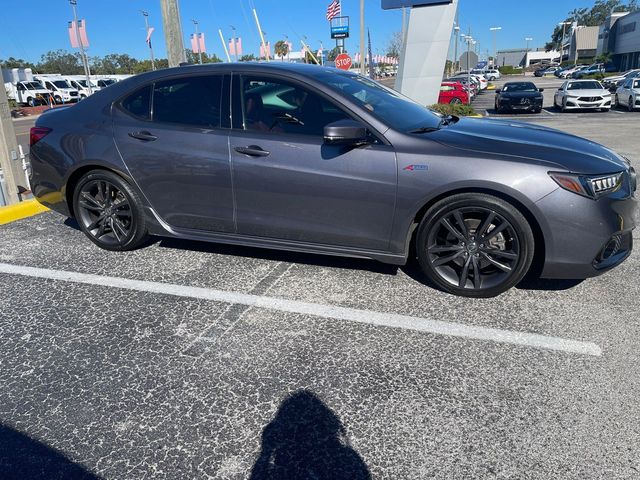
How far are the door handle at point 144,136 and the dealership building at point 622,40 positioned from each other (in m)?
77.6

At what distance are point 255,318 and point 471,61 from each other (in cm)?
2123

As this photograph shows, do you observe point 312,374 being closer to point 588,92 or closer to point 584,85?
point 588,92

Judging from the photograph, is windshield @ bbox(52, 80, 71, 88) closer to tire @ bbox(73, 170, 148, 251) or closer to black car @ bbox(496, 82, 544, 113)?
black car @ bbox(496, 82, 544, 113)

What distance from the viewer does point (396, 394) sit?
97.5 inches

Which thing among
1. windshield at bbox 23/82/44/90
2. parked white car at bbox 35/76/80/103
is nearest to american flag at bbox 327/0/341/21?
parked white car at bbox 35/76/80/103

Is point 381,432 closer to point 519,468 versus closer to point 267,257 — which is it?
point 519,468

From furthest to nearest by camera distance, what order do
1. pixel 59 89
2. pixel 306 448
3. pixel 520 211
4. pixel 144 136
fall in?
1. pixel 59 89
2. pixel 144 136
3. pixel 520 211
4. pixel 306 448

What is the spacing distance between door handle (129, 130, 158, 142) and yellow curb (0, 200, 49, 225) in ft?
8.43

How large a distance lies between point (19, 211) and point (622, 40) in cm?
8709

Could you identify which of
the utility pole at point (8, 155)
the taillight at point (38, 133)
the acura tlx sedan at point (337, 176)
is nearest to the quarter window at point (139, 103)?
the acura tlx sedan at point (337, 176)

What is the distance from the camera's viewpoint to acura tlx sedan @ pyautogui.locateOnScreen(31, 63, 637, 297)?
318 centimetres

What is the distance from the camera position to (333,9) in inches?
1137

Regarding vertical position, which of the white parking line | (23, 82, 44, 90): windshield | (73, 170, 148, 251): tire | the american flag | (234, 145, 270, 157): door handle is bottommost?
the white parking line

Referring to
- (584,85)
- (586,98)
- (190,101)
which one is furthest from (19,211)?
(584,85)
